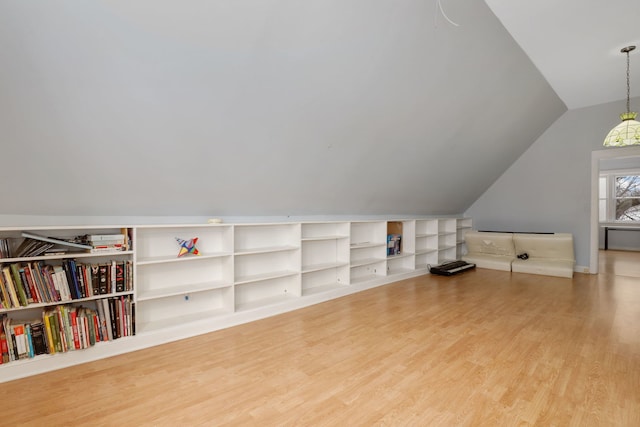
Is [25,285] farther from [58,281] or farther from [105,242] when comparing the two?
[105,242]

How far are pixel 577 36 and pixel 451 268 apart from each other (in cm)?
387

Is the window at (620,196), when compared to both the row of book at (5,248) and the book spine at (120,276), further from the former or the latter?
the row of book at (5,248)

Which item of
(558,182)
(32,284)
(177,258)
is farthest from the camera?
(558,182)

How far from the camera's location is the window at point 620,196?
8.92 metres

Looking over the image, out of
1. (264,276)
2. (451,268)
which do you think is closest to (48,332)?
(264,276)

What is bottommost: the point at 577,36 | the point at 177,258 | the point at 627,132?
the point at 177,258

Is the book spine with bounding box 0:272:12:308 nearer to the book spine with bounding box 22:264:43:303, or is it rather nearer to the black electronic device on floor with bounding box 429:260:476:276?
the book spine with bounding box 22:264:43:303

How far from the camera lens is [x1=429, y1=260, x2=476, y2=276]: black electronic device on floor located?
5699 millimetres

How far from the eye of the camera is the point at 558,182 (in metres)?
6.27

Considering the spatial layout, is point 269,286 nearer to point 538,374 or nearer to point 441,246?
point 538,374

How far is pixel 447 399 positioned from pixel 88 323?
2818 millimetres

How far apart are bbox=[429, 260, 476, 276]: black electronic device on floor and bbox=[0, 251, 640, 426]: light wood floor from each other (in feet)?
6.19

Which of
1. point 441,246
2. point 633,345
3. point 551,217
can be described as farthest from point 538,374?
point 551,217

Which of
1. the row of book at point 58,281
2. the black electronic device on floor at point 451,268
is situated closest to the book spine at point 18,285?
the row of book at point 58,281
